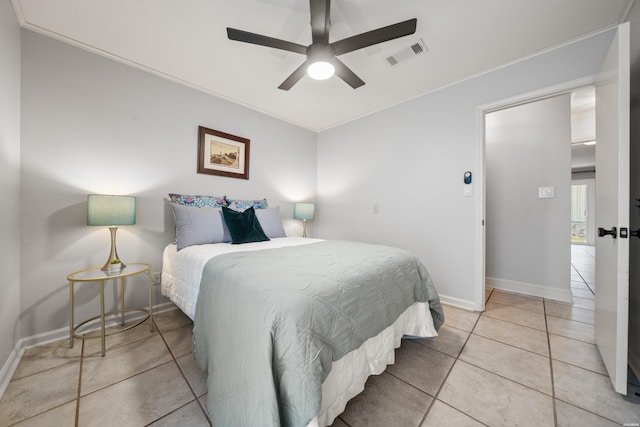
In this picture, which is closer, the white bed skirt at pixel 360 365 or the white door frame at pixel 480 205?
the white bed skirt at pixel 360 365

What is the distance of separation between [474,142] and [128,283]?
3725 millimetres

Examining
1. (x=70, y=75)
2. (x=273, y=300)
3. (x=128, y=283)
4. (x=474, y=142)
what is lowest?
(x=128, y=283)

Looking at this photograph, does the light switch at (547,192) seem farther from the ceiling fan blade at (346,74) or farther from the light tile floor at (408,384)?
the ceiling fan blade at (346,74)

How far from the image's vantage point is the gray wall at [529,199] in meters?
2.57

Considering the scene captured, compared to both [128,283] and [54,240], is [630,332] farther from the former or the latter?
[54,240]

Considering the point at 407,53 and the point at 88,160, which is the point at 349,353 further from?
the point at 88,160

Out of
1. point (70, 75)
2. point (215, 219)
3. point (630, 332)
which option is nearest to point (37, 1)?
point (70, 75)

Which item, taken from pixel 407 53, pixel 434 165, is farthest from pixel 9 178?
pixel 434 165

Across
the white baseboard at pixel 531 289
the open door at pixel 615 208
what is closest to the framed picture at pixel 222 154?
the open door at pixel 615 208

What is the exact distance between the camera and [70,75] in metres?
1.90

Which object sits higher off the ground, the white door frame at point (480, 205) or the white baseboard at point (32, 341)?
the white door frame at point (480, 205)

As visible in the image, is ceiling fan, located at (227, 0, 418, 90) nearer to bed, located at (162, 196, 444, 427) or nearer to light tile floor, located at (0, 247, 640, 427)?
bed, located at (162, 196, 444, 427)

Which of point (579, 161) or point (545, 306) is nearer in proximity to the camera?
point (545, 306)

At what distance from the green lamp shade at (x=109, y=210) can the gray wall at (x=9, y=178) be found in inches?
15.2
